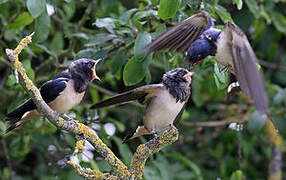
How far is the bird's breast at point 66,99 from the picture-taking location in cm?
330

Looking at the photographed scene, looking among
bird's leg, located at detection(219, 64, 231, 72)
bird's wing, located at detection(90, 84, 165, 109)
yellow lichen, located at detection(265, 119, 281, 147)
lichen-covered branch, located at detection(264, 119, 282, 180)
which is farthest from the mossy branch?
lichen-covered branch, located at detection(264, 119, 282, 180)

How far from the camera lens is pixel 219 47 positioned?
136 inches

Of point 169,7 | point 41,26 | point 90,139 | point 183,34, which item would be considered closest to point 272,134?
point 183,34

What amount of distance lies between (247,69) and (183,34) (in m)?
0.93

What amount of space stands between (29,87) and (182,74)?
4.07ft

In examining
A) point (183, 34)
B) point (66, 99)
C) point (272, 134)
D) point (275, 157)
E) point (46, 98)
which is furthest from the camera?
point (275, 157)

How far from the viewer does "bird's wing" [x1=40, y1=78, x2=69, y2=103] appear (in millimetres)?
3331

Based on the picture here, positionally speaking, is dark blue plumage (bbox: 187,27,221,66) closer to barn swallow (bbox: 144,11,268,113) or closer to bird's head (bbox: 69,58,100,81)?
barn swallow (bbox: 144,11,268,113)

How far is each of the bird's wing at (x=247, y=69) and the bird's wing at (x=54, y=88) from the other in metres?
1.04

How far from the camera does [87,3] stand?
192 inches

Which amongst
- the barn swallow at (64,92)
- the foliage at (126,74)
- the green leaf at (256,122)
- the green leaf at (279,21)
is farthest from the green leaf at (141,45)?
the green leaf at (279,21)

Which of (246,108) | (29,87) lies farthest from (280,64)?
(29,87)

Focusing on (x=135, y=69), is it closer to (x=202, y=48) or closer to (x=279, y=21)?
(x=202, y=48)

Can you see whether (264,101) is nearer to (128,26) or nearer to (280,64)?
(128,26)
